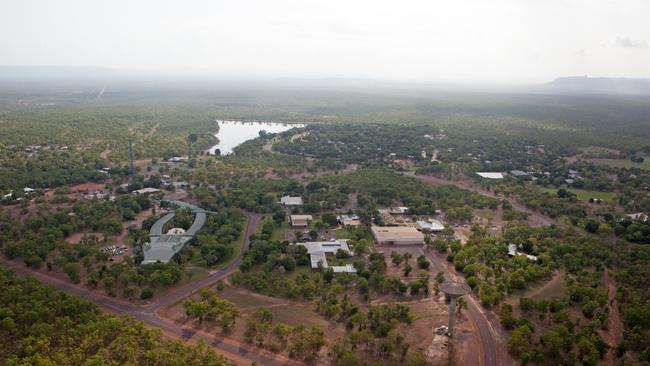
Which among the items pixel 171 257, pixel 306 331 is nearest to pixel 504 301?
pixel 306 331

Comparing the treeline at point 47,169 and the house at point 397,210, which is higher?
the treeline at point 47,169

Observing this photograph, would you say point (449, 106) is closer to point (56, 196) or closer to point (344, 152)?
point (344, 152)

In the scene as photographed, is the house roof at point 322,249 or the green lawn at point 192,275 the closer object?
the green lawn at point 192,275

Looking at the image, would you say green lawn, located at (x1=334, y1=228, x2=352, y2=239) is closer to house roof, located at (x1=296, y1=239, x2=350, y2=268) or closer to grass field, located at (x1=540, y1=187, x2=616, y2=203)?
house roof, located at (x1=296, y1=239, x2=350, y2=268)

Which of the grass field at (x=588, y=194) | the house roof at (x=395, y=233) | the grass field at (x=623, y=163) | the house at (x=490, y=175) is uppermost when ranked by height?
the grass field at (x=623, y=163)

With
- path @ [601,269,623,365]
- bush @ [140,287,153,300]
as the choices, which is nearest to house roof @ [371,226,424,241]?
path @ [601,269,623,365]

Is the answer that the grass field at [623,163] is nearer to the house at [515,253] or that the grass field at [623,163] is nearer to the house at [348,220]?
the house at [515,253]

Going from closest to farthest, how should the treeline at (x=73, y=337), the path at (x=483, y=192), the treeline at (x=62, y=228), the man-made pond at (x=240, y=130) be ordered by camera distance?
the treeline at (x=73, y=337) < the treeline at (x=62, y=228) < the path at (x=483, y=192) < the man-made pond at (x=240, y=130)

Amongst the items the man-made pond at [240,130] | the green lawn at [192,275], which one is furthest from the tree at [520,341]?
the man-made pond at [240,130]
